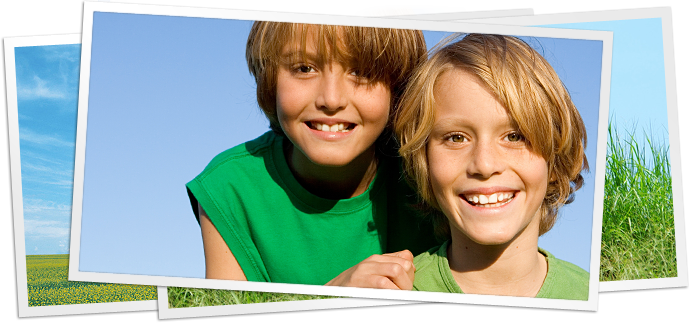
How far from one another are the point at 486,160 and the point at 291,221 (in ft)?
3.42

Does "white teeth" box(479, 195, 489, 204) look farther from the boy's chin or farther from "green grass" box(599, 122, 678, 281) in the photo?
"green grass" box(599, 122, 678, 281)

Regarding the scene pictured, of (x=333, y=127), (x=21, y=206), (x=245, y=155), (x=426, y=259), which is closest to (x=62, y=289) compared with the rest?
(x=21, y=206)

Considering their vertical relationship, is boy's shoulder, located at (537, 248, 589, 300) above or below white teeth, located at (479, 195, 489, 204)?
below

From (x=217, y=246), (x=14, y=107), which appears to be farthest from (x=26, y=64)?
(x=217, y=246)

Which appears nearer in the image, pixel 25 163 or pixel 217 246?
pixel 25 163

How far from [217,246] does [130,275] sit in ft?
1.41

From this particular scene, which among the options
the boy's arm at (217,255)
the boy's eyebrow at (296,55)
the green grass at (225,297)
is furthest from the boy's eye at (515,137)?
the boy's arm at (217,255)

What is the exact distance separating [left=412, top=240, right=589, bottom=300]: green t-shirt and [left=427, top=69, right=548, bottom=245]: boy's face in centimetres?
23

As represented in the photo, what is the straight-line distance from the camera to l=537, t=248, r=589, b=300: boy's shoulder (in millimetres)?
2225

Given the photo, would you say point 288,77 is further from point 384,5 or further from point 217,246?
point 217,246

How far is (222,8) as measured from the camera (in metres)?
2.25

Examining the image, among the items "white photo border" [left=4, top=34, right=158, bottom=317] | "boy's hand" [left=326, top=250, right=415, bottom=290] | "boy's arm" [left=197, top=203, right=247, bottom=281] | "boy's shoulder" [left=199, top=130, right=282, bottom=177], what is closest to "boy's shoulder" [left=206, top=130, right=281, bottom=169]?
"boy's shoulder" [left=199, top=130, right=282, bottom=177]

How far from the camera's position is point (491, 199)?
208 cm

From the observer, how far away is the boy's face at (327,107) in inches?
86.6
